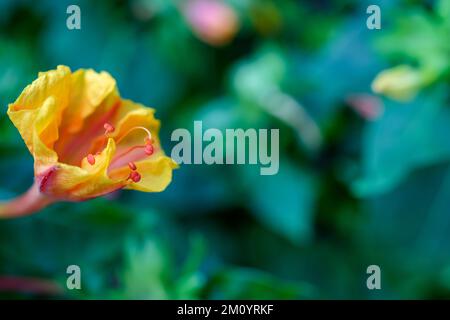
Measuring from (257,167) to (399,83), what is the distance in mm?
511

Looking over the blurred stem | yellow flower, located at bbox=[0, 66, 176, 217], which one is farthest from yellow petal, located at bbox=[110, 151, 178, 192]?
the blurred stem

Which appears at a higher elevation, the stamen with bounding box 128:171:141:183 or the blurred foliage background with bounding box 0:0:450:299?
the blurred foliage background with bounding box 0:0:450:299

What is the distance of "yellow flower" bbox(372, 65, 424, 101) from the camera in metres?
0.84

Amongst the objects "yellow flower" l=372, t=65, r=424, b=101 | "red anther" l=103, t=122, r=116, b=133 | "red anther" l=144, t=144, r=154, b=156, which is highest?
"yellow flower" l=372, t=65, r=424, b=101

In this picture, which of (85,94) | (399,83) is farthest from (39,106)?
(399,83)

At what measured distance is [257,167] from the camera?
1.33m

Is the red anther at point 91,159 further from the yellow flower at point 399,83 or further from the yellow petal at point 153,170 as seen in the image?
the yellow flower at point 399,83

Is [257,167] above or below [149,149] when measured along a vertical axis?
above

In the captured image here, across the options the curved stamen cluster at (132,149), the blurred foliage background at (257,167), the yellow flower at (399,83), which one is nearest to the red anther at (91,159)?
the curved stamen cluster at (132,149)

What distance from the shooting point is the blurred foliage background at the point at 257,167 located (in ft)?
2.96

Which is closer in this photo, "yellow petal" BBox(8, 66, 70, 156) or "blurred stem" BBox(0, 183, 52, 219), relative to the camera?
"yellow petal" BBox(8, 66, 70, 156)

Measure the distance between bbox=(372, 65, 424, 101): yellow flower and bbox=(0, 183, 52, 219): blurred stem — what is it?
1.35ft

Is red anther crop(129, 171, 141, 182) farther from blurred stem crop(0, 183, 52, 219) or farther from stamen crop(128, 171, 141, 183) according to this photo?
blurred stem crop(0, 183, 52, 219)

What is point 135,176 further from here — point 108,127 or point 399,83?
point 399,83
